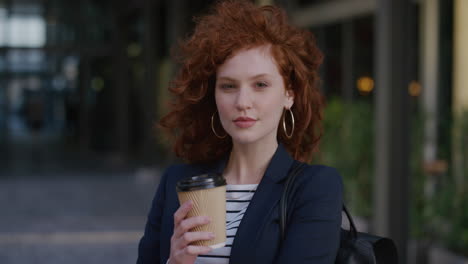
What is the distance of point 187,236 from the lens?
4.68 ft

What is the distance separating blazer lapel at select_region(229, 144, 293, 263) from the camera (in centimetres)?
162

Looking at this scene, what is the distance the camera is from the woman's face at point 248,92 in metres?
1.67

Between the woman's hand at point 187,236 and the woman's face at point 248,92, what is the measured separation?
0.33 metres

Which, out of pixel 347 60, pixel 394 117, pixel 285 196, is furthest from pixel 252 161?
pixel 347 60

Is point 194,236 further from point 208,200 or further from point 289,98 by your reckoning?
point 289,98

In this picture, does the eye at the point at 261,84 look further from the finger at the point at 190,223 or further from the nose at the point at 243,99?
the finger at the point at 190,223

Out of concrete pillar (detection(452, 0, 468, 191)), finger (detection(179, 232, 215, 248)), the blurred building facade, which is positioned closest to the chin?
finger (detection(179, 232, 215, 248))

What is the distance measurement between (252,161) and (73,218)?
6305mm

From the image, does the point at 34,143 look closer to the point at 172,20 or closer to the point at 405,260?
the point at 172,20

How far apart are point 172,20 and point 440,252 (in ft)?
29.5

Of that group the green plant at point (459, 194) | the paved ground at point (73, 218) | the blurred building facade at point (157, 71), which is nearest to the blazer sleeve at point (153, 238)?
the blurred building facade at point (157, 71)

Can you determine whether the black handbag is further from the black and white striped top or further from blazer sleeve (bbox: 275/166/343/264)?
the black and white striped top

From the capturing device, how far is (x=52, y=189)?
10461 mm

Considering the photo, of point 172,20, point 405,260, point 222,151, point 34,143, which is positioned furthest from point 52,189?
point 34,143
